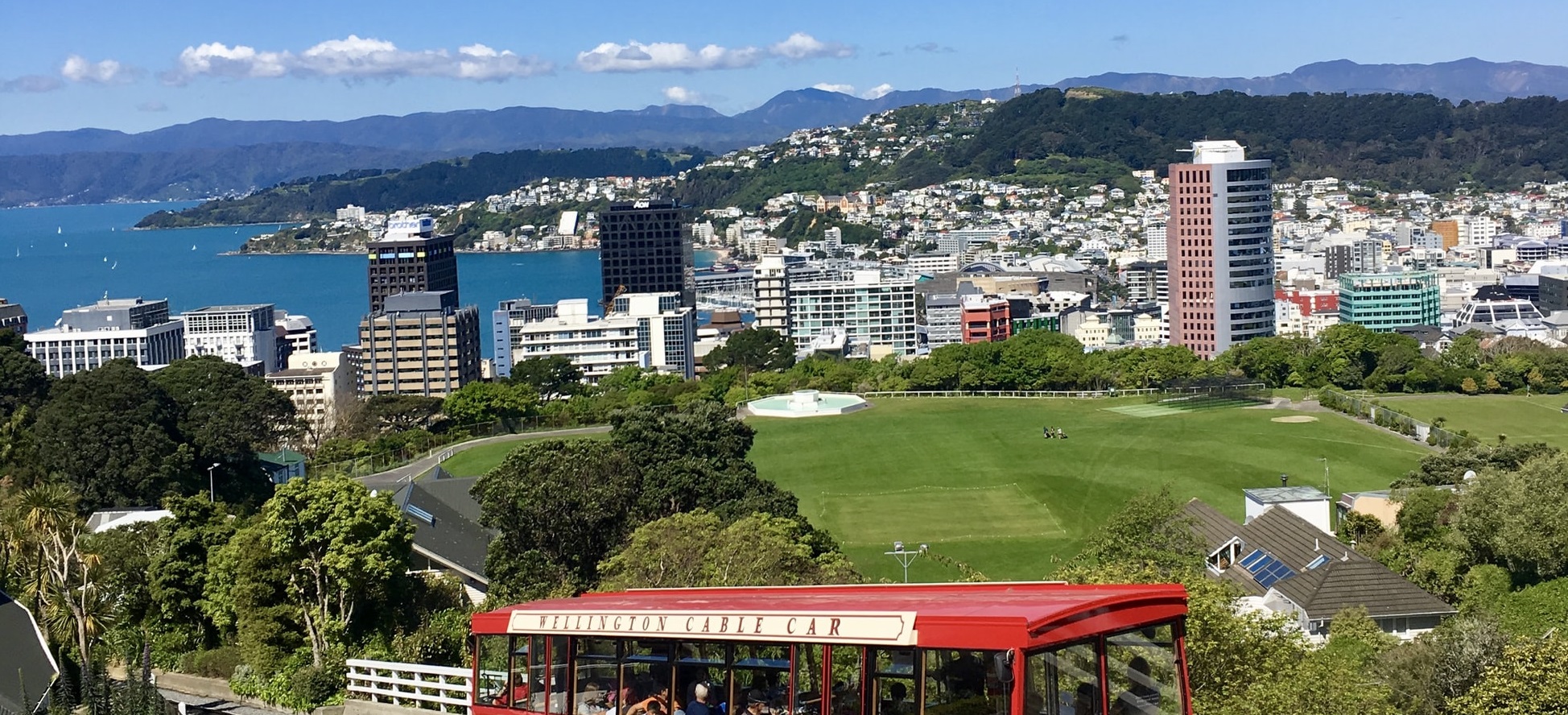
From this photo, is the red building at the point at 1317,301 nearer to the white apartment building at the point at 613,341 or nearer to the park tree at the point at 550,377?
the white apartment building at the point at 613,341

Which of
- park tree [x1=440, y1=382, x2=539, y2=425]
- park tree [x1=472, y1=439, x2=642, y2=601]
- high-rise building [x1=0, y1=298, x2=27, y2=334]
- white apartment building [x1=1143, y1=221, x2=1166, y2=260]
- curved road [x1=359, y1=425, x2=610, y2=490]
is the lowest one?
curved road [x1=359, y1=425, x2=610, y2=490]

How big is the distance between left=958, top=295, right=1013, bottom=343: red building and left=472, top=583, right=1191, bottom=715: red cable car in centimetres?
7956

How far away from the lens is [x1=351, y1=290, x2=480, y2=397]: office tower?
259 ft

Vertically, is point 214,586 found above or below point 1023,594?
below

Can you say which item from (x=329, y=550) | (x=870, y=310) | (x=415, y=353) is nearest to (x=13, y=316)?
(x=415, y=353)

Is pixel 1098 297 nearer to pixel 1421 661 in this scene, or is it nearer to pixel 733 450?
pixel 733 450

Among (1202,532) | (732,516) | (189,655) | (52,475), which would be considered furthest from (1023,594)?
A: (52,475)

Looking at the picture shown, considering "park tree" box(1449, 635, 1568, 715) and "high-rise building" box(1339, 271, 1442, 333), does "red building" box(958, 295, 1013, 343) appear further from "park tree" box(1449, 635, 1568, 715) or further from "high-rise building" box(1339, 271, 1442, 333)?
"park tree" box(1449, 635, 1568, 715)

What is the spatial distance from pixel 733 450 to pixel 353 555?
46.2 feet

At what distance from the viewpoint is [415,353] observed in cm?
7931

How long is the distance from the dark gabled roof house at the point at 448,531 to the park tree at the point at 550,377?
36.1 meters

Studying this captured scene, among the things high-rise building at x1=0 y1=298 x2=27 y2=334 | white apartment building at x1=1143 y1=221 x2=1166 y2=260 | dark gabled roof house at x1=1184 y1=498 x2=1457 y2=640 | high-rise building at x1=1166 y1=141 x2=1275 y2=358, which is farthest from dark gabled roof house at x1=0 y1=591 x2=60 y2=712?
white apartment building at x1=1143 y1=221 x2=1166 y2=260

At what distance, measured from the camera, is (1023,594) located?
757 cm

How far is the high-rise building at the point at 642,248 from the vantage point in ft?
398
